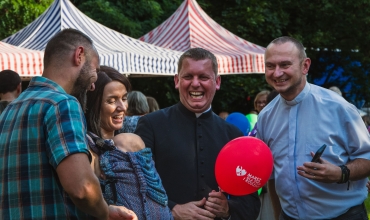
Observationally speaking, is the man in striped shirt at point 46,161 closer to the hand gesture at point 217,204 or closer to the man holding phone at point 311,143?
the hand gesture at point 217,204

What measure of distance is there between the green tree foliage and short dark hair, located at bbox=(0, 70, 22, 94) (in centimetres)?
599

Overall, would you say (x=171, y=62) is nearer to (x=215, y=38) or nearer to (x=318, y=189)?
(x=215, y=38)

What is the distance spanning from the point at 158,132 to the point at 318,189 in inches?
43.7

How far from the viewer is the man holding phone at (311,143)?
3.98 m

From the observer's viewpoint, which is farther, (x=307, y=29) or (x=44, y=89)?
(x=307, y=29)

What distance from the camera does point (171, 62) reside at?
9555 millimetres

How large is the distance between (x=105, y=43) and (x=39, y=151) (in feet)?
23.0

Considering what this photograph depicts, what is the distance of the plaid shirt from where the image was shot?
2.67 metres

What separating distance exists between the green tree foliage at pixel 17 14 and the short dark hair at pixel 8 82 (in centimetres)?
599

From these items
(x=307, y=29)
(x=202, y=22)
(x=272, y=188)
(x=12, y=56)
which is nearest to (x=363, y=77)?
(x=307, y=29)

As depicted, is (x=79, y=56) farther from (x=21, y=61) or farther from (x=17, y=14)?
(x=17, y=14)

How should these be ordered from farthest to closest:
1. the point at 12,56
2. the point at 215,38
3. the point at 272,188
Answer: the point at 215,38, the point at 12,56, the point at 272,188

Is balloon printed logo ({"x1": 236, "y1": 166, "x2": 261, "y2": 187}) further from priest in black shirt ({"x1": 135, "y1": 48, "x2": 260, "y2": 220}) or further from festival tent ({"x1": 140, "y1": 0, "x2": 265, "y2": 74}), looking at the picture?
festival tent ({"x1": 140, "y1": 0, "x2": 265, "y2": 74})

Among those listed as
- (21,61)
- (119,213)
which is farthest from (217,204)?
(21,61)
